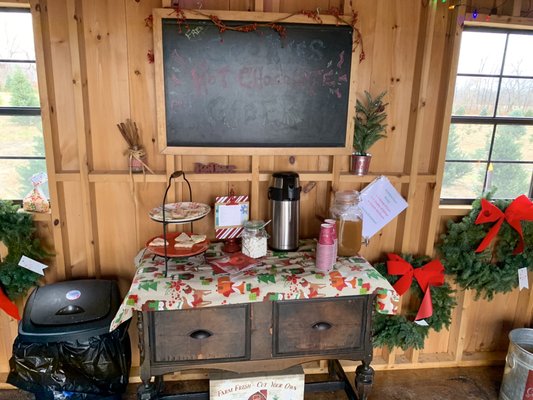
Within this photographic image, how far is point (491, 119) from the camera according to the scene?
7.82ft

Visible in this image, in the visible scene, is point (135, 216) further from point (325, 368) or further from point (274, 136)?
point (325, 368)

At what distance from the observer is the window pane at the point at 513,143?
243 cm

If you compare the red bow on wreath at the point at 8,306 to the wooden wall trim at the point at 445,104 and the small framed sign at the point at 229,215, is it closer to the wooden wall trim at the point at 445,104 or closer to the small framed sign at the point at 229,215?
the small framed sign at the point at 229,215

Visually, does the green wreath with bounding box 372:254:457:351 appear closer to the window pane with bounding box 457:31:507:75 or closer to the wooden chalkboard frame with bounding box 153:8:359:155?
the wooden chalkboard frame with bounding box 153:8:359:155

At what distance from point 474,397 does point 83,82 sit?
2.76m

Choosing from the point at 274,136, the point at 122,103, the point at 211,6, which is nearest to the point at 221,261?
the point at 274,136

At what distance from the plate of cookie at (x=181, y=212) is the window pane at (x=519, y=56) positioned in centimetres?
194

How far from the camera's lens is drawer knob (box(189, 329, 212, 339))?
1.71m

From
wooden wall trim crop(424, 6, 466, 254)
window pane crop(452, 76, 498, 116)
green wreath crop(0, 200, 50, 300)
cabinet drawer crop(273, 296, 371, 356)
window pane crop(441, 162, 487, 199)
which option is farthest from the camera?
window pane crop(441, 162, 487, 199)

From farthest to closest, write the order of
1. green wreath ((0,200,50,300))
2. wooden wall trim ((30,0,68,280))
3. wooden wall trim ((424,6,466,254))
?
wooden wall trim ((424,6,466,254)) < green wreath ((0,200,50,300)) < wooden wall trim ((30,0,68,280))

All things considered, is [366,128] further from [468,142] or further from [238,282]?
[238,282]

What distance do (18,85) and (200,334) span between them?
1.60 meters

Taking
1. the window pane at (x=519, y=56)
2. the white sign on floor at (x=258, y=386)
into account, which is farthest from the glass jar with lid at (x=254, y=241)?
the window pane at (x=519, y=56)

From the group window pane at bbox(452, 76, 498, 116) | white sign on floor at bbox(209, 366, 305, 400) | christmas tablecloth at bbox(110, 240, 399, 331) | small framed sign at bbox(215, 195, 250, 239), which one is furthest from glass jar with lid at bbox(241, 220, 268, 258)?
window pane at bbox(452, 76, 498, 116)
